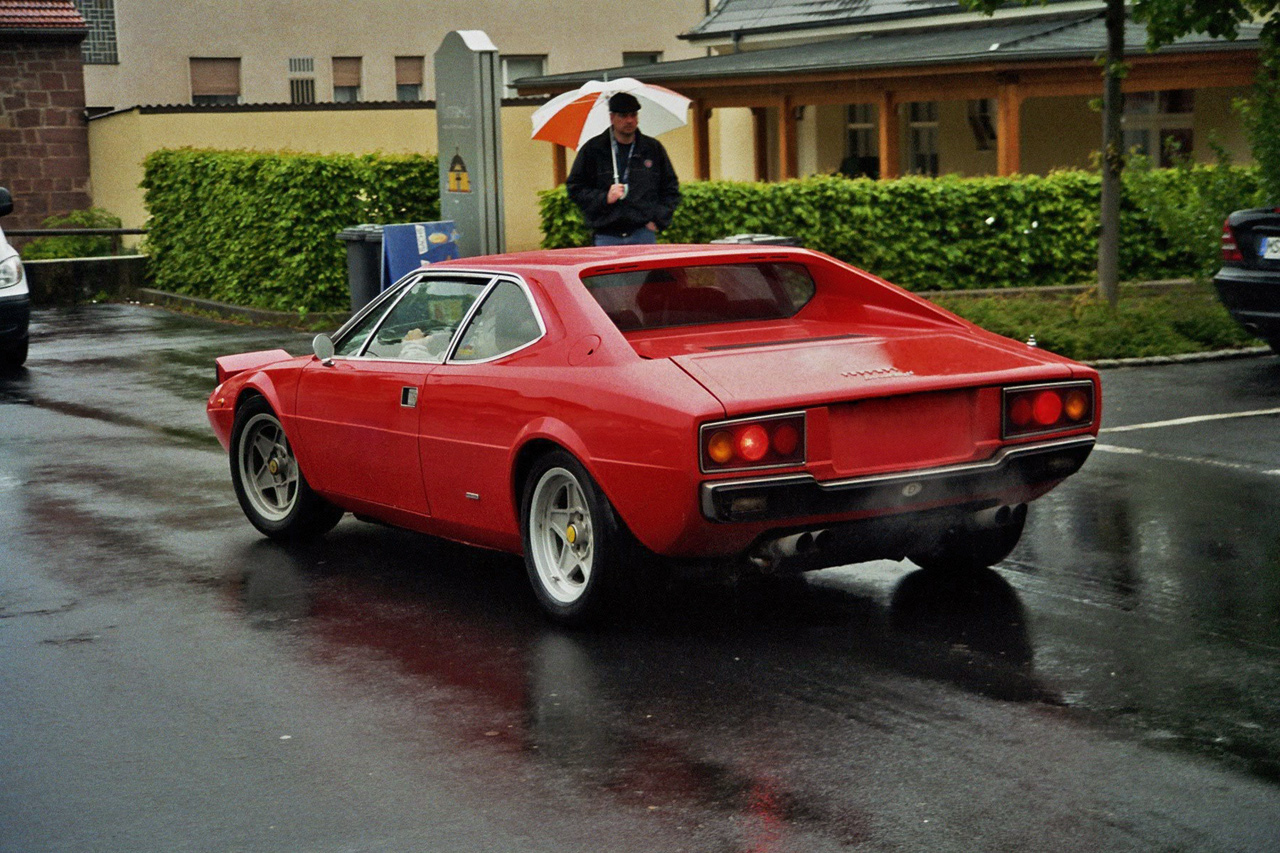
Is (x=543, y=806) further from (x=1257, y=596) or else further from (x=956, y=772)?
(x=1257, y=596)

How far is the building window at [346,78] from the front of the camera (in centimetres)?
3819

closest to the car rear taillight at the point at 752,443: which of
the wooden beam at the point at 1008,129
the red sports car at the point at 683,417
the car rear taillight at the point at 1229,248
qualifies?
the red sports car at the point at 683,417

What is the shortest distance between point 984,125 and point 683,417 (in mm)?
26746

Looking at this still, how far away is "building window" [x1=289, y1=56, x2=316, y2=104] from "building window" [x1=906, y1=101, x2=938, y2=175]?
474 inches

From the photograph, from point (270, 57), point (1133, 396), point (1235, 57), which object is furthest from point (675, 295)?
point (270, 57)

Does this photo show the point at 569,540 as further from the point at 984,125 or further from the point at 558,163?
the point at 984,125

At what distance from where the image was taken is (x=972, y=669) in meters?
6.08

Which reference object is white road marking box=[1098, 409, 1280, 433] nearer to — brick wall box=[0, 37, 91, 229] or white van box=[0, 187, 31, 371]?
white van box=[0, 187, 31, 371]

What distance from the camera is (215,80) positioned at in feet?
121

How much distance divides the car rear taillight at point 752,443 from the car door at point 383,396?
1.67 m

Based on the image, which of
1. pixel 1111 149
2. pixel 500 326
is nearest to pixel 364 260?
pixel 1111 149

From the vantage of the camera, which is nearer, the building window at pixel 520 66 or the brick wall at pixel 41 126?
the brick wall at pixel 41 126

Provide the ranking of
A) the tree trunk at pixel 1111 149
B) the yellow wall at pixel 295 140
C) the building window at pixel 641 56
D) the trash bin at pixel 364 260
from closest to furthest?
1. the tree trunk at pixel 1111 149
2. the trash bin at pixel 364 260
3. the yellow wall at pixel 295 140
4. the building window at pixel 641 56

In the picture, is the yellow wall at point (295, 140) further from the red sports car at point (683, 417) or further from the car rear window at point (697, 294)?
the car rear window at point (697, 294)
